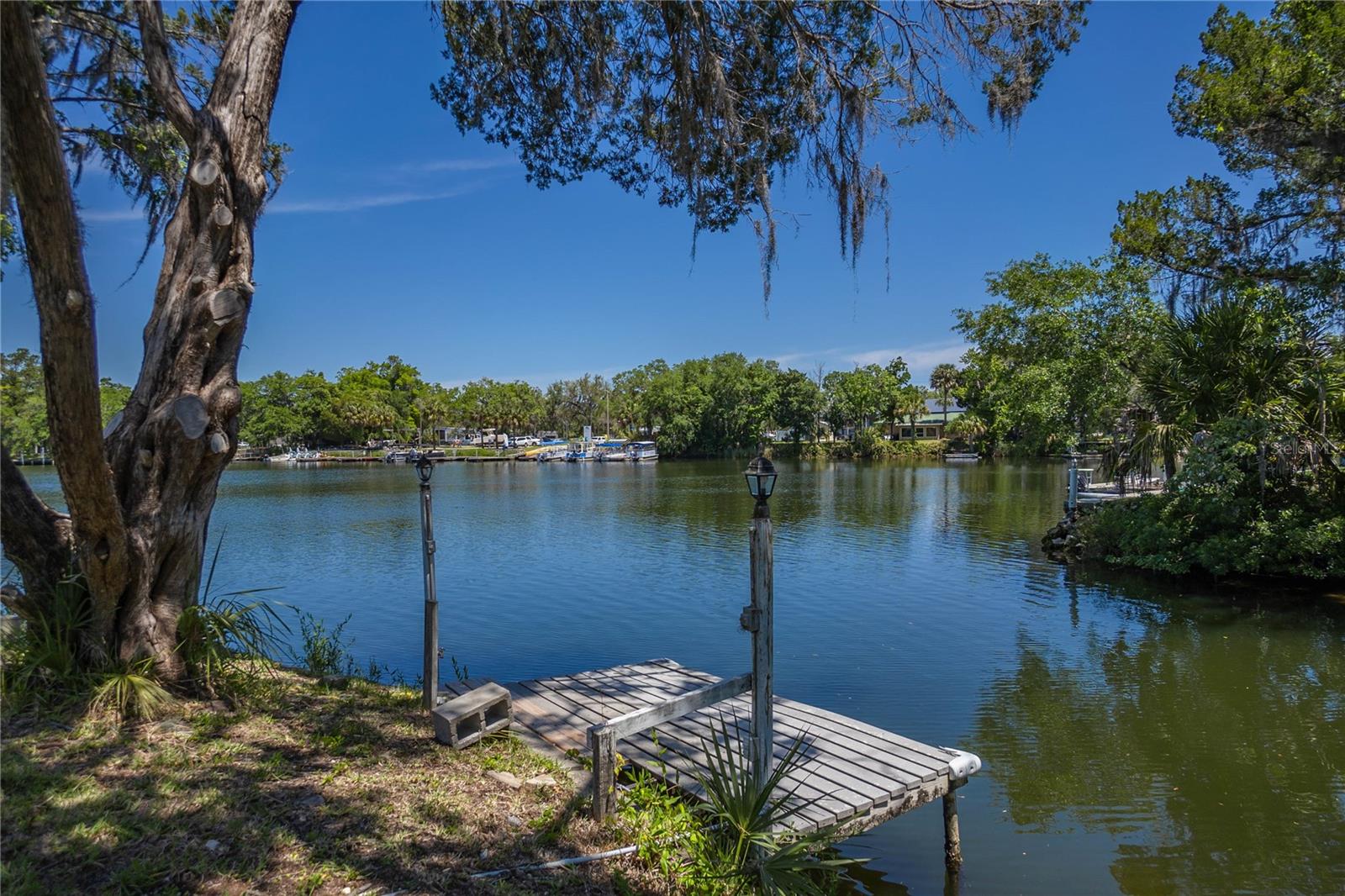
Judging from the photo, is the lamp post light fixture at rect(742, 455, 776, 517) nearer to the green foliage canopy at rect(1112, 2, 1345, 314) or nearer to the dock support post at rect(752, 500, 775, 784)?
the dock support post at rect(752, 500, 775, 784)

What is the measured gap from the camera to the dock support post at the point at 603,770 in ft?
13.1

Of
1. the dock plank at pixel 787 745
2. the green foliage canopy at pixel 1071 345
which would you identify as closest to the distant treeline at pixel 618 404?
→ the green foliage canopy at pixel 1071 345

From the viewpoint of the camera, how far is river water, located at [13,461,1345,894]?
525 centimetres

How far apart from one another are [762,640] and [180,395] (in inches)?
145

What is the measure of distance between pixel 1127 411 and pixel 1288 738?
9627mm

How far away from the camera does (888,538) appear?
19312mm

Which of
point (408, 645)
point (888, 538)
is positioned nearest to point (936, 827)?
point (408, 645)

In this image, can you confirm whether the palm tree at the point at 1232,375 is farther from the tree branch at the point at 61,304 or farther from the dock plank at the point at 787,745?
the tree branch at the point at 61,304

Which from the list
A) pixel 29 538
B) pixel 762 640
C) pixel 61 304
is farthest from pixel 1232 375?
pixel 29 538

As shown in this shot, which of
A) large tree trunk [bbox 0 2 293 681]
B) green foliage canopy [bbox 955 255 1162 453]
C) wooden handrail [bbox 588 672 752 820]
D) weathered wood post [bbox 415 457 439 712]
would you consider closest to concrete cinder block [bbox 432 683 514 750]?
weathered wood post [bbox 415 457 439 712]

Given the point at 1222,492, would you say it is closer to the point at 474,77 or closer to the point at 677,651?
the point at 677,651

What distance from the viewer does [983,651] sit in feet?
32.1

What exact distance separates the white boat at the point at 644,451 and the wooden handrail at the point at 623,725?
6522 centimetres

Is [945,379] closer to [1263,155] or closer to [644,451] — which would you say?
[644,451]
